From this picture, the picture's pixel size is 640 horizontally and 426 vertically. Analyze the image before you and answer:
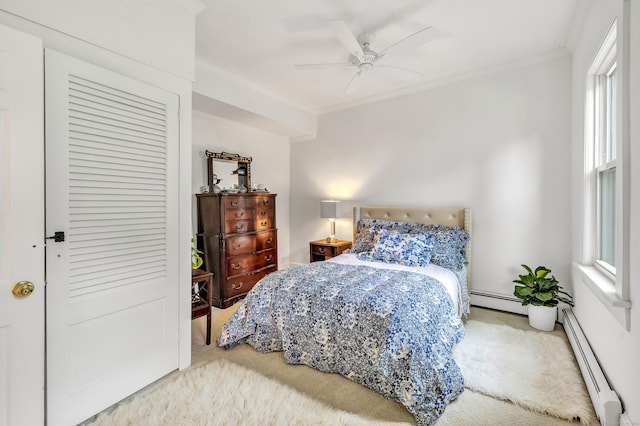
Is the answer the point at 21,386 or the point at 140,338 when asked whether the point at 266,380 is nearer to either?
the point at 140,338

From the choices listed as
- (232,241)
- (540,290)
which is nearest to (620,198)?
(540,290)

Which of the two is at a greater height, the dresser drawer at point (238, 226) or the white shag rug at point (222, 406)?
the dresser drawer at point (238, 226)

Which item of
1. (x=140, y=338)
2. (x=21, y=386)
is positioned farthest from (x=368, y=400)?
(x=21, y=386)

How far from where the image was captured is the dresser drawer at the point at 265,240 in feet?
13.5

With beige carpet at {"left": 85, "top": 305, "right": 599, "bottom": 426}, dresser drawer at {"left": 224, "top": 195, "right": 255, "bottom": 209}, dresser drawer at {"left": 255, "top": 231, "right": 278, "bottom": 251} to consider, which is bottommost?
beige carpet at {"left": 85, "top": 305, "right": 599, "bottom": 426}

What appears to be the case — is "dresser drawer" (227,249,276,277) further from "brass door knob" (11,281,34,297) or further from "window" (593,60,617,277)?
"window" (593,60,617,277)

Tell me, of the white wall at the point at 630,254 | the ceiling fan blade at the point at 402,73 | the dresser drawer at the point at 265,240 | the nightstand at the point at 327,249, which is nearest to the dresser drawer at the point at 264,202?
the dresser drawer at the point at 265,240

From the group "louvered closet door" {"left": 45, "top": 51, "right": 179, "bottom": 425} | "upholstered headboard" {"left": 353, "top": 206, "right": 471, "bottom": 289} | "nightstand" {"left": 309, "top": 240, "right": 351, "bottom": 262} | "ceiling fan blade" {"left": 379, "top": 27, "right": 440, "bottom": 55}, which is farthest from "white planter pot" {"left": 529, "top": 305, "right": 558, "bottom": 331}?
"louvered closet door" {"left": 45, "top": 51, "right": 179, "bottom": 425}

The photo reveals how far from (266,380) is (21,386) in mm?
1276

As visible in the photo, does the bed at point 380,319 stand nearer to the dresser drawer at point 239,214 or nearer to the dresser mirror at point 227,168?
the dresser drawer at point 239,214

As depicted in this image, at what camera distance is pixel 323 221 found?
4844mm

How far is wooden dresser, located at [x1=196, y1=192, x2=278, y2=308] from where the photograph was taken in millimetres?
3627

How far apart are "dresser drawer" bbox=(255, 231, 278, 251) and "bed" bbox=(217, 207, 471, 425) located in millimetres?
1298

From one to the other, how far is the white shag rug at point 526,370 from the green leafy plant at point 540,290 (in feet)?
0.99
